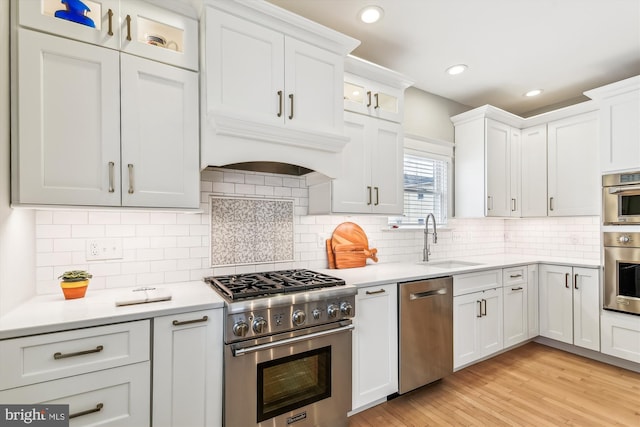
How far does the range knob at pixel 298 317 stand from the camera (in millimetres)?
1836

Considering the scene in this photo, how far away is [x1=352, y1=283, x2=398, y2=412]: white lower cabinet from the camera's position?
2197 mm

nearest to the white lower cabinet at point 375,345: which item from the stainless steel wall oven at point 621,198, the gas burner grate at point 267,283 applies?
the gas burner grate at point 267,283

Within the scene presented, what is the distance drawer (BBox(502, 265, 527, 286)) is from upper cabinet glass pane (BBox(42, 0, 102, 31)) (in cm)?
369

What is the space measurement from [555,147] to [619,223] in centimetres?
109

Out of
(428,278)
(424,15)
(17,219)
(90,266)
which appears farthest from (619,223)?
(17,219)

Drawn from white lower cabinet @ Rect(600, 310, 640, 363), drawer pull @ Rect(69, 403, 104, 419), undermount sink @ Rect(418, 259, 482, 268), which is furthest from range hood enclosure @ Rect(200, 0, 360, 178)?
white lower cabinet @ Rect(600, 310, 640, 363)

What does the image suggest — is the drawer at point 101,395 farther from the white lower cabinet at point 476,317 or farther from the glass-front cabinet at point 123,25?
the white lower cabinet at point 476,317

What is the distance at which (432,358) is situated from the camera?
100 inches

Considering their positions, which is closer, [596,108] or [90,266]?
[90,266]

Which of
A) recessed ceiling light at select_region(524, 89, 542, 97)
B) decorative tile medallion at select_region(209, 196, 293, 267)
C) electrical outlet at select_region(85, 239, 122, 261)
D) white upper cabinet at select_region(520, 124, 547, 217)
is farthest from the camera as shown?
white upper cabinet at select_region(520, 124, 547, 217)

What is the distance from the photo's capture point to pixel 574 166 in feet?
11.4

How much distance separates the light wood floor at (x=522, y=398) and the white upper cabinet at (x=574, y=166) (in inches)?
62.6

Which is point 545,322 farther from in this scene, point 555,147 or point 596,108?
point 596,108

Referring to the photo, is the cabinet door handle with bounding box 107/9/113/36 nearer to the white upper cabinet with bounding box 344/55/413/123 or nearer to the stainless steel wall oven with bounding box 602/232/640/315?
the white upper cabinet with bounding box 344/55/413/123
